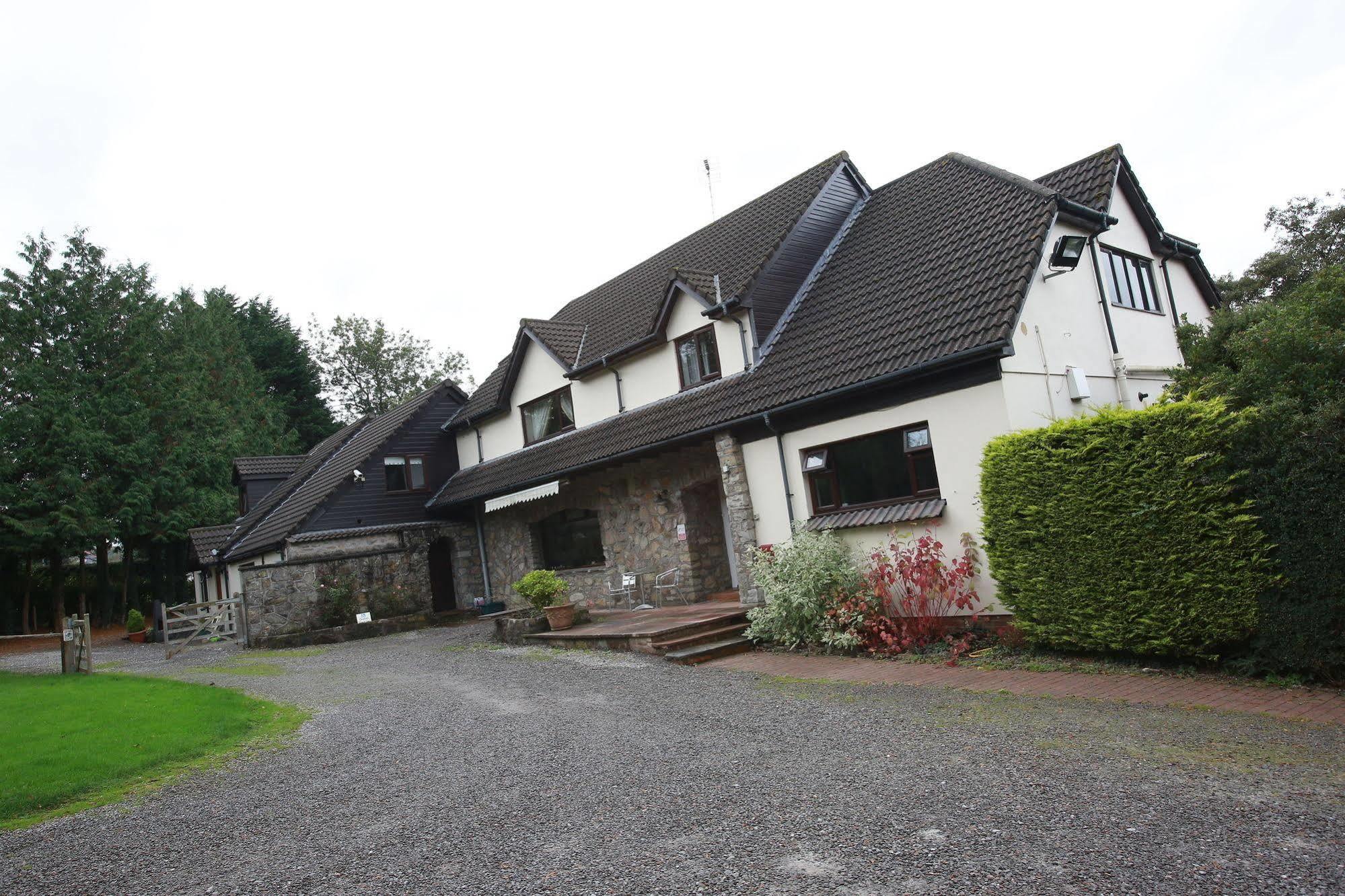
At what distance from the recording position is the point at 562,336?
802 inches

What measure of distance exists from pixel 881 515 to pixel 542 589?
6582 mm

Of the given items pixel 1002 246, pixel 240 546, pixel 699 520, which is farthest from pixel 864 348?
pixel 240 546

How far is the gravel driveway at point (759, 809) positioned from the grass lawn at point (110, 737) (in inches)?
24.0

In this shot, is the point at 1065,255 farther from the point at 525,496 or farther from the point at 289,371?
the point at 289,371

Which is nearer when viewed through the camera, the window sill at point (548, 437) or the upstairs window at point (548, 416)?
the window sill at point (548, 437)

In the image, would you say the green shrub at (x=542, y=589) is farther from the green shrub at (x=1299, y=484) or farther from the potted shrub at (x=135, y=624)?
the potted shrub at (x=135, y=624)

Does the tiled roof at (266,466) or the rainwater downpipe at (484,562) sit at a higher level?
the tiled roof at (266,466)

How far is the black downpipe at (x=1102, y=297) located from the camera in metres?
13.3

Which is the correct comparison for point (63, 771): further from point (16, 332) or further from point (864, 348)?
point (16, 332)

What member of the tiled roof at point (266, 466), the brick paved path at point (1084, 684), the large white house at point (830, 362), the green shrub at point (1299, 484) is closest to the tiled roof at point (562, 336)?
the large white house at point (830, 362)

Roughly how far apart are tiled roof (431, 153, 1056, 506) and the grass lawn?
25.8 ft

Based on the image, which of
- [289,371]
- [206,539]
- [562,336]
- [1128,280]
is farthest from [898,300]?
[289,371]

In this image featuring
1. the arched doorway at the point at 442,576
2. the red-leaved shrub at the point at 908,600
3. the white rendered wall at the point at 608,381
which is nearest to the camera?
the red-leaved shrub at the point at 908,600

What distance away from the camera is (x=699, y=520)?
16469mm
